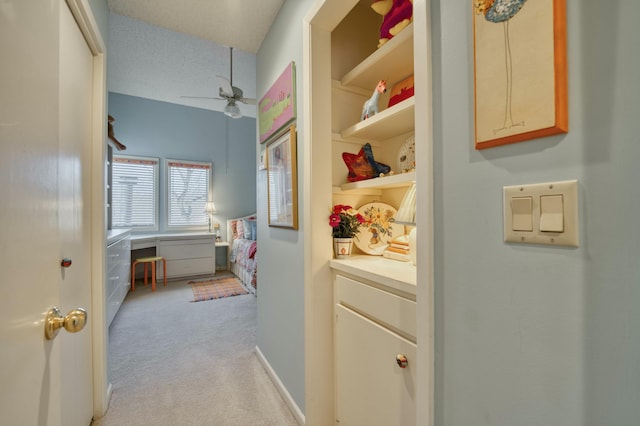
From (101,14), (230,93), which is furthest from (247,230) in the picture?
(101,14)

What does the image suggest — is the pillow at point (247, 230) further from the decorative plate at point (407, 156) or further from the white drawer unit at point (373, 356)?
the decorative plate at point (407, 156)

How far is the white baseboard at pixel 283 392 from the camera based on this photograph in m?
1.50

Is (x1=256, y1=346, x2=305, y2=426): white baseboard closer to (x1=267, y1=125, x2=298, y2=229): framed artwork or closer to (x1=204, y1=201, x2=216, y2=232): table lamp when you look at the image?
(x1=267, y1=125, x2=298, y2=229): framed artwork

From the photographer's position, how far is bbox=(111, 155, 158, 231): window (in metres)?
4.43

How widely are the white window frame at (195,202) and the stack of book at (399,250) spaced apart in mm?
4429

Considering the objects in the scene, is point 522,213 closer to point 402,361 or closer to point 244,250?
point 402,361

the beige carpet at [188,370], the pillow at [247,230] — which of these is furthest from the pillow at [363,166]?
the pillow at [247,230]

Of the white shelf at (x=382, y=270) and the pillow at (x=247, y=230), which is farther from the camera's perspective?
the pillow at (x=247, y=230)

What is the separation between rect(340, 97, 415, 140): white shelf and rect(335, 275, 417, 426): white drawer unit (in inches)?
28.6

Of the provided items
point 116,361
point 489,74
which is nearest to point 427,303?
point 489,74

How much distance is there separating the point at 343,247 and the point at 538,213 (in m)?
0.94

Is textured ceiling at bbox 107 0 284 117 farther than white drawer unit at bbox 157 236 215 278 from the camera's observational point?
No

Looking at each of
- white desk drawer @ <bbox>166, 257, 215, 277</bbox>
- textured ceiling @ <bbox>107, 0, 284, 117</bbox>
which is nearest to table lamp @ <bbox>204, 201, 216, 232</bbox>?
white desk drawer @ <bbox>166, 257, 215, 277</bbox>

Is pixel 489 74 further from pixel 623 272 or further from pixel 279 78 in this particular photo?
pixel 279 78
